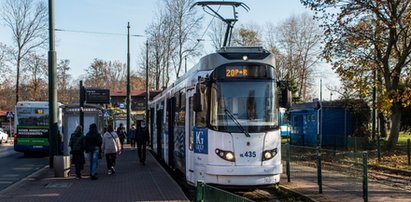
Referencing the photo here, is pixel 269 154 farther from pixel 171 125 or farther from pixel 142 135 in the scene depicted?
pixel 142 135

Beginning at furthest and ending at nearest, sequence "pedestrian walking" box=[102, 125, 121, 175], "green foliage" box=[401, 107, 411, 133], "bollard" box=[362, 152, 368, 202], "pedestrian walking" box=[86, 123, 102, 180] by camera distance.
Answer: "green foliage" box=[401, 107, 411, 133]
"pedestrian walking" box=[102, 125, 121, 175]
"pedestrian walking" box=[86, 123, 102, 180]
"bollard" box=[362, 152, 368, 202]

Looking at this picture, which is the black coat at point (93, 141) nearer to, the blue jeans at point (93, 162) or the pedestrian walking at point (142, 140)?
the blue jeans at point (93, 162)

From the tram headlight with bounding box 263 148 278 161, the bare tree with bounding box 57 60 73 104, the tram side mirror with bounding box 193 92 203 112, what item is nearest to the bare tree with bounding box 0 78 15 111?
the bare tree with bounding box 57 60 73 104

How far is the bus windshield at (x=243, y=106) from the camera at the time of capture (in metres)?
11.6

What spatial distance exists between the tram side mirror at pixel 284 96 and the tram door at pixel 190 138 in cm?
216

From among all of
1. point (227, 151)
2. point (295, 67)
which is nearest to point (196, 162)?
point (227, 151)

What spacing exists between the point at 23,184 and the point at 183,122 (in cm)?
519

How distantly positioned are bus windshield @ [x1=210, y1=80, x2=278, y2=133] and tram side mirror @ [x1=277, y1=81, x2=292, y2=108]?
0.35 m

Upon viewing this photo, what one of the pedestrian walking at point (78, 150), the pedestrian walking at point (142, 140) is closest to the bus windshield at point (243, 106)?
the pedestrian walking at point (78, 150)

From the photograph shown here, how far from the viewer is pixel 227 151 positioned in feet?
37.6

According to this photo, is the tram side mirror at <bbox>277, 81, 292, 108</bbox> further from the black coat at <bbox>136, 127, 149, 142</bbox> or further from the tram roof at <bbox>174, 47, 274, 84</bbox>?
the black coat at <bbox>136, 127, 149, 142</bbox>

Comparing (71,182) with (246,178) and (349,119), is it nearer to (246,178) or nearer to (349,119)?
(246,178)

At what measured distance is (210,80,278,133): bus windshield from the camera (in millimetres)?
11609

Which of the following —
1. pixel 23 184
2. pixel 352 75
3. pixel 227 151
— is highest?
pixel 352 75
